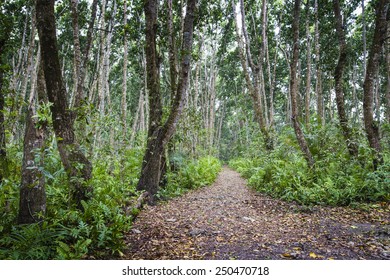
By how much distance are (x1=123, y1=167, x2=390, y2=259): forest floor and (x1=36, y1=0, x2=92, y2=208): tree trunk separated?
1352mm

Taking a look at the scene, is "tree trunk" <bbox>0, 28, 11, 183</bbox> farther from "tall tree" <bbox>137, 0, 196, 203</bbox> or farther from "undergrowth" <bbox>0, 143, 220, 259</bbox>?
"tall tree" <bbox>137, 0, 196, 203</bbox>

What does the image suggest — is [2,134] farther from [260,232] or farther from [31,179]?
[260,232]

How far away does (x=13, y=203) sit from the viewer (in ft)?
11.0

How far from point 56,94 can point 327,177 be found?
6092 mm

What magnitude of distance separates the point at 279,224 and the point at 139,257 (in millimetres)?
2649

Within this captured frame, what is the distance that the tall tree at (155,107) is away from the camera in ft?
17.4

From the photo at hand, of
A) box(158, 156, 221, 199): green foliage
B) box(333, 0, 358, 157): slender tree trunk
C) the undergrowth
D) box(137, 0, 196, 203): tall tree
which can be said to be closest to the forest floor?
the undergrowth

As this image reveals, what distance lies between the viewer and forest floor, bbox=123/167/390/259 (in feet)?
10.7

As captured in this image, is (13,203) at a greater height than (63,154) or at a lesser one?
lesser

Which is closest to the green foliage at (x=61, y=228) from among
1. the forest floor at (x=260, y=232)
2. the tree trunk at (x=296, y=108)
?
the forest floor at (x=260, y=232)

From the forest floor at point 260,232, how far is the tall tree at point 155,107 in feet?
2.44

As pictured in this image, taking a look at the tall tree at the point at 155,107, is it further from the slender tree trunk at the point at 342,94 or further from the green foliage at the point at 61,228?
the slender tree trunk at the point at 342,94
